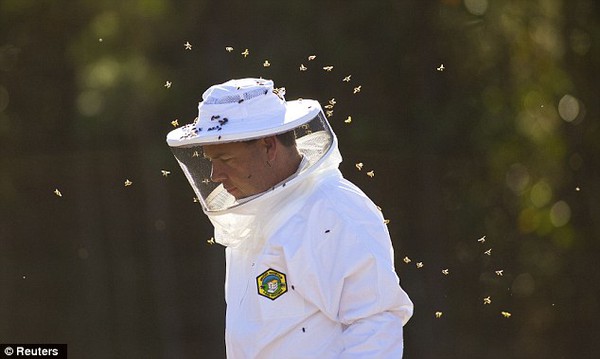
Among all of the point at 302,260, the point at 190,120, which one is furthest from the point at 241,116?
the point at 190,120

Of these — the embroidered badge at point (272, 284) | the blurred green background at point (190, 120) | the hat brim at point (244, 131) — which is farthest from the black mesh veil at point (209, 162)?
the blurred green background at point (190, 120)

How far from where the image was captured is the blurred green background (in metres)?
4.43

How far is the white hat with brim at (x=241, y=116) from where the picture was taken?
2090 millimetres

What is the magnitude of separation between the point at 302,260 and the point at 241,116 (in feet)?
1.17

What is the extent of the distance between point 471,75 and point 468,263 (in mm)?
948

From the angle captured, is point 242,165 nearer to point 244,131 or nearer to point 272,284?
point 244,131

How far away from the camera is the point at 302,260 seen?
2.03m

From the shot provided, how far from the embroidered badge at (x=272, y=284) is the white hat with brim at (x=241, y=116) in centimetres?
30

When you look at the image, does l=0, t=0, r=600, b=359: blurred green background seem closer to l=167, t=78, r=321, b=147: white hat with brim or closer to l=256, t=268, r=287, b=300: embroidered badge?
l=167, t=78, r=321, b=147: white hat with brim

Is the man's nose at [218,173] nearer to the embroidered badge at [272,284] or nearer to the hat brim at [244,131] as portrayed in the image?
the hat brim at [244,131]

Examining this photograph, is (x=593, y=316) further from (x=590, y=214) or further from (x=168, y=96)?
(x=168, y=96)

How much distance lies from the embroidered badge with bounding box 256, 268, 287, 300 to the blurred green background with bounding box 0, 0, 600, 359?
2456mm

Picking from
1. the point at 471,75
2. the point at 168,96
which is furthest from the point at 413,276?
the point at 168,96

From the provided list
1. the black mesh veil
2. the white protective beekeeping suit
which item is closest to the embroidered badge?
the white protective beekeeping suit
